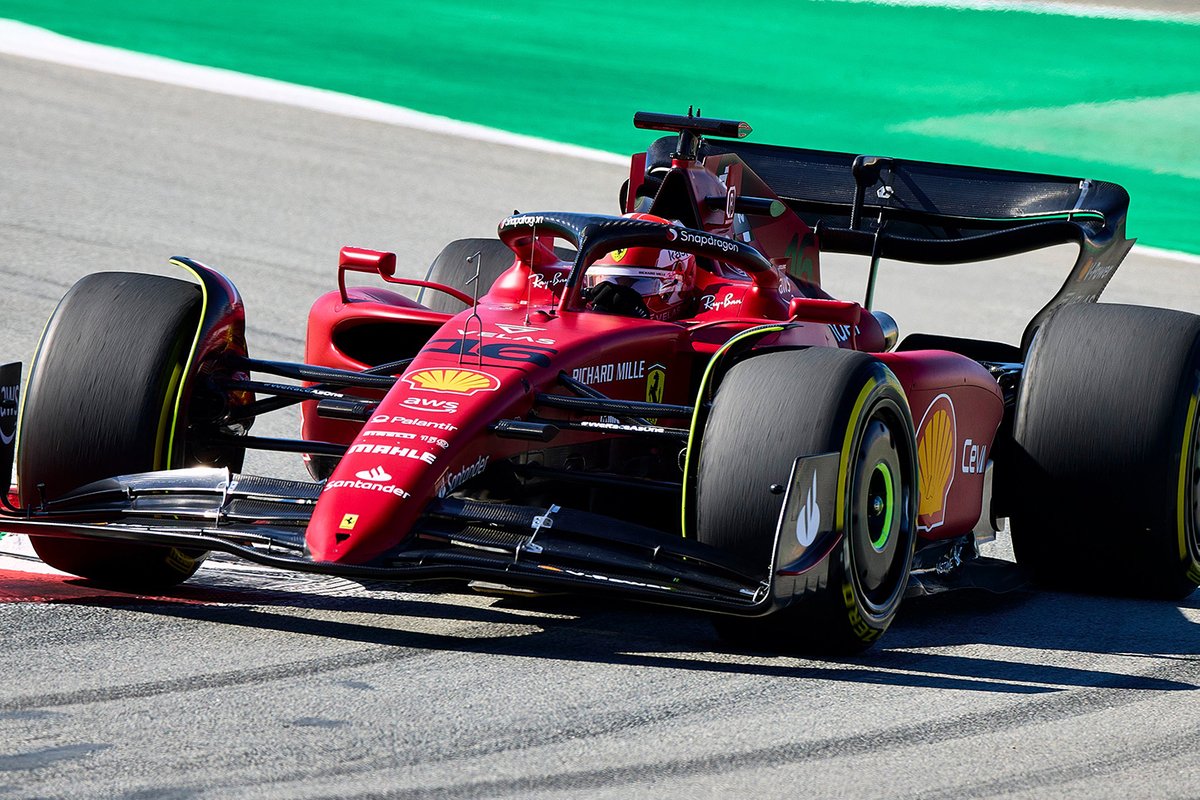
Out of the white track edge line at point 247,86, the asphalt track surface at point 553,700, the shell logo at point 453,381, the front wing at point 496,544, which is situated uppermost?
the white track edge line at point 247,86

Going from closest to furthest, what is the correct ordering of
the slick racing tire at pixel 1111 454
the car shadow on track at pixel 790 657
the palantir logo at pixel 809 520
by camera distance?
the palantir logo at pixel 809 520, the car shadow on track at pixel 790 657, the slick racing tire at pixel 1111 454

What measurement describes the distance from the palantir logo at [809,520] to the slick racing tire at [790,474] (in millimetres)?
29

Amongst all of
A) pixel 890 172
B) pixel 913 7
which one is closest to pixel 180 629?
pixel 890 172

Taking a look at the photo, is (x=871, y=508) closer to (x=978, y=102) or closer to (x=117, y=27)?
(x=978, y=102)

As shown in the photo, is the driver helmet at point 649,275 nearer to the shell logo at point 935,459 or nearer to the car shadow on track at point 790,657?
the shell logo at point 935,459

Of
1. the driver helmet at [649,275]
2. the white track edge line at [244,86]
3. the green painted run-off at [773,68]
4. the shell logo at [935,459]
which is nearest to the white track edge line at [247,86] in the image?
the white track edge line at [244,86]

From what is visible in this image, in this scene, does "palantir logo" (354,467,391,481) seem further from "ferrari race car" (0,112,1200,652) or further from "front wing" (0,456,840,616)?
"front wing" (0,456,840,616)

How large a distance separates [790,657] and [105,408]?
230 centimetres

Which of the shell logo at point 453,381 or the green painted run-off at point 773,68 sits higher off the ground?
the green painted run-off at point 773,68

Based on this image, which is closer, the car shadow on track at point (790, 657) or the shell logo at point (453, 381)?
the car shadow on track at point (790, 657)

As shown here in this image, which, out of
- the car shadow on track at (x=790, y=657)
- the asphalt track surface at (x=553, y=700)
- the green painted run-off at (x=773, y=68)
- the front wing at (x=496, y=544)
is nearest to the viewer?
the asphalt track surface at (x=553, y=700)

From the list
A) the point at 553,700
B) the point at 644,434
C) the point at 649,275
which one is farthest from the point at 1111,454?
the point at 553,700

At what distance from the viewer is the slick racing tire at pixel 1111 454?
6.70 m

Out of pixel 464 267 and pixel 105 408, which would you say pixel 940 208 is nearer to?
pixel 464 267
